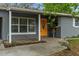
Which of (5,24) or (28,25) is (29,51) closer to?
(5,24)

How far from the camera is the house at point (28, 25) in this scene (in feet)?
60.0

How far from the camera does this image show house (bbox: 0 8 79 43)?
18281mm

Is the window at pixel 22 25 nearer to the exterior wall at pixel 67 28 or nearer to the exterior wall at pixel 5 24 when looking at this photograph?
the exterior wall at pixel 5 24

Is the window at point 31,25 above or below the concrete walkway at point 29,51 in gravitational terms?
above

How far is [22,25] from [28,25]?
69 cm

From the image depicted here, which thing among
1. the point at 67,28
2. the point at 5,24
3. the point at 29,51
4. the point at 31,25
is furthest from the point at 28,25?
the point at 29,51

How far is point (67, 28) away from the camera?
23.8m

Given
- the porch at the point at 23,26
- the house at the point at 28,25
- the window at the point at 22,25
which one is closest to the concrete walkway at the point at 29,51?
the house at the point at 28,25

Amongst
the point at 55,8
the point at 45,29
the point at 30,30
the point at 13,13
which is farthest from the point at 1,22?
the point at 55,8

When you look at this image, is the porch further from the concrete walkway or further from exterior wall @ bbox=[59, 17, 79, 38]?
the concrete walkway

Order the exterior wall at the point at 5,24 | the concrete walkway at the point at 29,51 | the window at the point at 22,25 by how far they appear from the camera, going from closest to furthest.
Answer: the concrete walkway at the point at 29,51 < the exterior wall at the point at 5,24 < the window at the point at 22,25

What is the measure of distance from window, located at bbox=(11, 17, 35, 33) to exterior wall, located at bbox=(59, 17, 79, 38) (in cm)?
408

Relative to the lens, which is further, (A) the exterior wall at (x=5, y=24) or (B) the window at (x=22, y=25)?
(B) the window at (x=22, y=25)

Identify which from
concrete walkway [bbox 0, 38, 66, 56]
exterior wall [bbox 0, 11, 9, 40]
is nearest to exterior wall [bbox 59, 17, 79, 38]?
exterior wall [bbox 0, 11, 9, 40]
